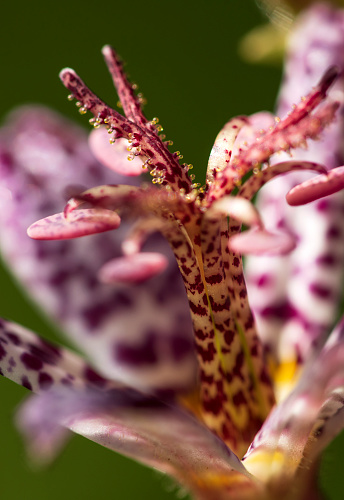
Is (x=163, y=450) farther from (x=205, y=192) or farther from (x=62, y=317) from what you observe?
(x=62, y=317)

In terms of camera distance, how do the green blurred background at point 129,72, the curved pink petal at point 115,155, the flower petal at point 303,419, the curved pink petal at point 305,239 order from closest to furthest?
1. the flower petal at point 303,419
2. the curved pink petal at point 115,155
3. the curved pink petal at point 305,239
4. the green blurred background at point 129,72

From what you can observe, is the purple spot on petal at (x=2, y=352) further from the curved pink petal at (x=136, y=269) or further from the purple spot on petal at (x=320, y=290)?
the purple spot on petal at (x=320, y=290)

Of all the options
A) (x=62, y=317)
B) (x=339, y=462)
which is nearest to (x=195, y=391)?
(x=62, y=317)

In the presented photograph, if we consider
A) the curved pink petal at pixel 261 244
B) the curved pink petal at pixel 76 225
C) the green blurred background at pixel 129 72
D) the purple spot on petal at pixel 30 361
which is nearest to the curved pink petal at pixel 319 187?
the curved pink petal at pixel 261 244

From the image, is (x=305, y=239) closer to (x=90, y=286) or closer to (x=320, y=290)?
(x=320, y=290)

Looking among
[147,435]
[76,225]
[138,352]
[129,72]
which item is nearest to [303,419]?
[147,435]

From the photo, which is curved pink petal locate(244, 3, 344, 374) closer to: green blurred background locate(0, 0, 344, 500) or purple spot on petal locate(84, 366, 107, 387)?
purple spot on petal locate(84, 366, 107, 387)

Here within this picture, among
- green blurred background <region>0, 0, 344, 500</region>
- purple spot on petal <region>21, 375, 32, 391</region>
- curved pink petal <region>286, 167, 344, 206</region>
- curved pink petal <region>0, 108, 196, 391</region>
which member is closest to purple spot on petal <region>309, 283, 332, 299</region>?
curved pink petal <region>0, 108, 196, 391</region>
